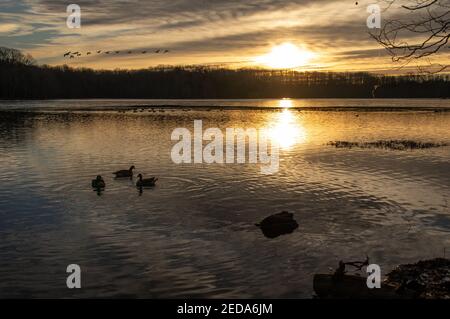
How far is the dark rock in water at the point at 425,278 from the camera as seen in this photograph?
12914 mm

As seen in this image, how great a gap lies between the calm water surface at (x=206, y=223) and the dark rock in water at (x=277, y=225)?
1.42ft

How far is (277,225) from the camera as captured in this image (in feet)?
62.7

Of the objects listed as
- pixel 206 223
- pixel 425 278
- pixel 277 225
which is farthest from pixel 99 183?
pixel 425 278

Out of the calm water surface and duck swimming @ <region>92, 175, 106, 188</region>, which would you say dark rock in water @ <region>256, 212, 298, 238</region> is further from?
duck swimming @ <region>92, 175, 106, 188</region>

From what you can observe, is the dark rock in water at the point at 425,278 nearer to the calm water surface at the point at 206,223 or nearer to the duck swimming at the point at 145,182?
the calm water surface at the point at 206,223

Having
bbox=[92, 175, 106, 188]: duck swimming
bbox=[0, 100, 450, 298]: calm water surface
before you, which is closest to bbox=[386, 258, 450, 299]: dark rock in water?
bbox=[0, 100, 450, 298]: calm water surface

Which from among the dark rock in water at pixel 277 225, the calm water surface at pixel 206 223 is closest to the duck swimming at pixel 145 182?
the calm water surface at pixel 206 223

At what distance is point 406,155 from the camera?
42.8 meters

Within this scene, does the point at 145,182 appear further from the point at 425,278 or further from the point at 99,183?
the point at 425,278

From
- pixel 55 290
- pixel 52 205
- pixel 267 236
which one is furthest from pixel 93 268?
pixel 52 205

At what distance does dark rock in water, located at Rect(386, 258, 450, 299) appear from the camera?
508 inches
